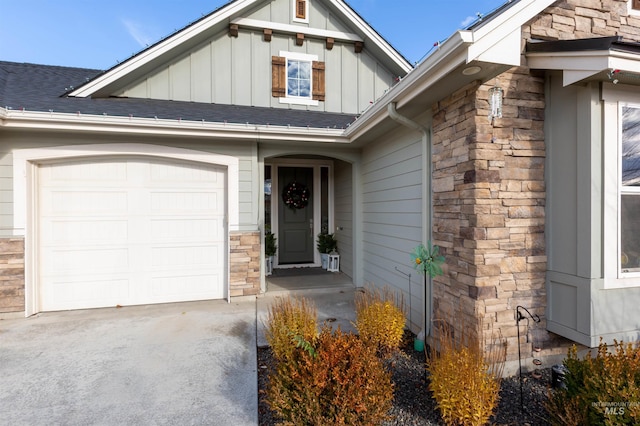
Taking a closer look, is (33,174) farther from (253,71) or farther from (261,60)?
(261,60)

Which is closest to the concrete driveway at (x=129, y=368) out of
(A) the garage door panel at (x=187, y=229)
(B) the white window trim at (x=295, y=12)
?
(A) the garage door panel at (x=187, y=229)

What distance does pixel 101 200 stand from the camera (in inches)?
182

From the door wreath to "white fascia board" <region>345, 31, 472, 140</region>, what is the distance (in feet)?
11.1

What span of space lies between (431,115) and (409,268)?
1815 mm

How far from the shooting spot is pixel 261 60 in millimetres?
6188

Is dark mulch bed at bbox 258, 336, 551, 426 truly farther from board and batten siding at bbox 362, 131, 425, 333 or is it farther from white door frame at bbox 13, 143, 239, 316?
white door frame at bbox 13, 143, 239, 316

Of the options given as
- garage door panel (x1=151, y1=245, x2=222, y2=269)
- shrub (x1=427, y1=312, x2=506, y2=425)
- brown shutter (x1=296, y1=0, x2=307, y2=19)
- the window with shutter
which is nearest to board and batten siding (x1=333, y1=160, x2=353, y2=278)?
the window with shutter

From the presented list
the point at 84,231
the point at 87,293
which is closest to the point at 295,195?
the point at 84,231

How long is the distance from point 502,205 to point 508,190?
14 cm

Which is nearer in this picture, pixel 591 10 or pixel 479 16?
pixel 479 16

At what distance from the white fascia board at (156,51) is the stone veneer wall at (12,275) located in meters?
2.55

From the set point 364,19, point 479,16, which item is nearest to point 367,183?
point 479,16

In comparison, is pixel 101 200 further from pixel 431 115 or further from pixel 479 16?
pixel 479 16

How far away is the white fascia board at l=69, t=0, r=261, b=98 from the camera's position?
5.22 metres
